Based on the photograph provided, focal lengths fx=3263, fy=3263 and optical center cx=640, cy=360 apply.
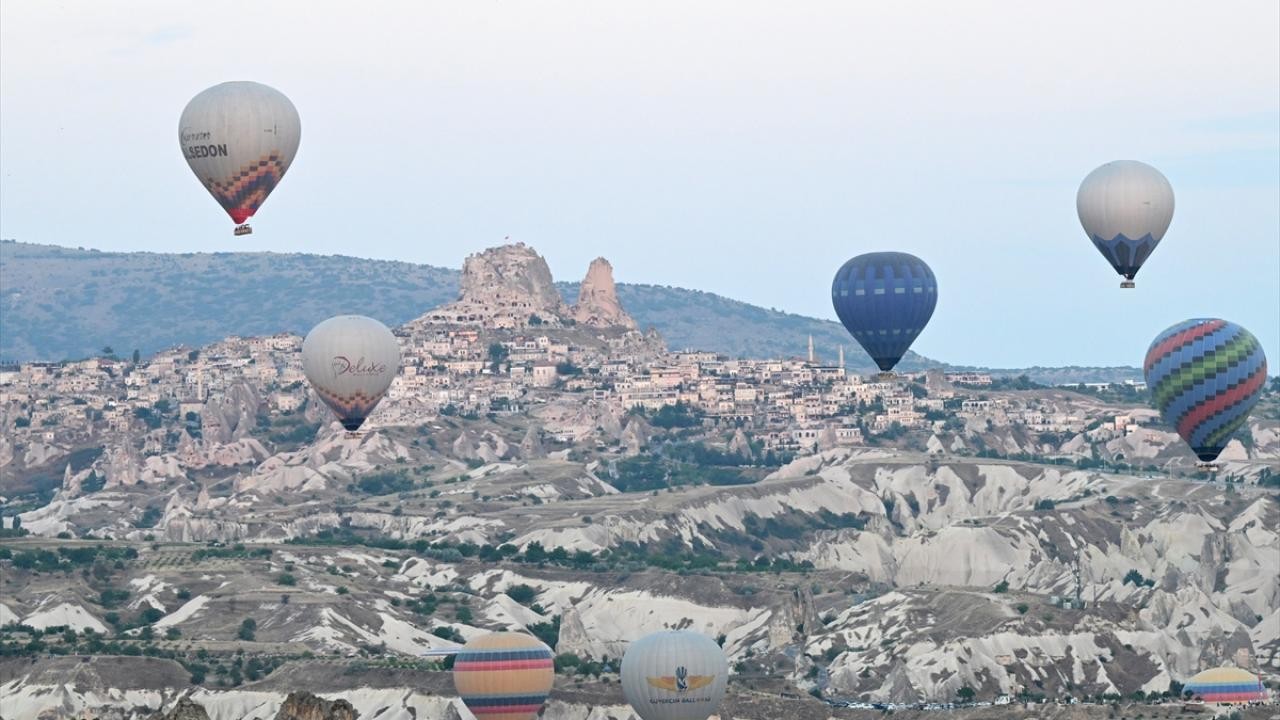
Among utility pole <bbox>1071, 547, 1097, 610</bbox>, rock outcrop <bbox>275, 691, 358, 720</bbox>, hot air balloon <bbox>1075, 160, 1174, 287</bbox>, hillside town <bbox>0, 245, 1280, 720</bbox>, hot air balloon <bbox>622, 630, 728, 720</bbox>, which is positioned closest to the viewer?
rock outcrop <bbox>275, 691, 358, 720</bbox>

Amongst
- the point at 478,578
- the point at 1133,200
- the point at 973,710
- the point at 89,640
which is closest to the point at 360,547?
the point at 478,578

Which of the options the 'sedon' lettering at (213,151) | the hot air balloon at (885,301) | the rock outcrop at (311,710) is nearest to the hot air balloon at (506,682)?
the hot air balloon at (885,301)

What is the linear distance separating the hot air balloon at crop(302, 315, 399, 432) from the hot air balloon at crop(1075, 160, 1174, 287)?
2289 centimetres

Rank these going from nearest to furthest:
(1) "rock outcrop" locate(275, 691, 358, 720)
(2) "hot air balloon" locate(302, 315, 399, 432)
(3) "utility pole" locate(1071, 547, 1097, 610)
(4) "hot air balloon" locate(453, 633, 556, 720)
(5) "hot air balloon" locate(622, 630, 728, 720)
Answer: (1) "rock outcrop" locate(275, 691, 358, 720)
(5) "hot air balloon" locate(622, 630, 728, 720)
(2) "hot air balloon" locate(302, 315, 399, 432)
(4) "hot air balloon" locate(453, 633, 556, 720)
(3) "utility pole" locate(1071, 547, 1097, 610)

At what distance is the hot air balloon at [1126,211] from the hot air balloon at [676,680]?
1759 centimetres

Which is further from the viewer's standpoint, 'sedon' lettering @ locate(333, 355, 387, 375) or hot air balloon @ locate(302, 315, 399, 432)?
'sedon' lettering @ locate(333, 355, 387, 375)

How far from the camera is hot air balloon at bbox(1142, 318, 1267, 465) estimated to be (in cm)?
8838

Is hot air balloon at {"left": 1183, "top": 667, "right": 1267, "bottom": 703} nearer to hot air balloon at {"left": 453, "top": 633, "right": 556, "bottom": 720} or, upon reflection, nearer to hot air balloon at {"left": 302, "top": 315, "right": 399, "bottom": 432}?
hot air balloon at {"left": 453, "top": 633, "right": 556, "bottom": 720}

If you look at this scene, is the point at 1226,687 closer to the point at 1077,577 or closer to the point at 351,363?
the point at 351,363

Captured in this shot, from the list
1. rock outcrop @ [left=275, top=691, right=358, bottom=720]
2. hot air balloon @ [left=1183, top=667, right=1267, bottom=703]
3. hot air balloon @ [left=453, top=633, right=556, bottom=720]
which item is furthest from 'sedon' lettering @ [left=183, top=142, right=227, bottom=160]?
hot air balloon @ [left=1183, top=667, right=1267, bottom=703]

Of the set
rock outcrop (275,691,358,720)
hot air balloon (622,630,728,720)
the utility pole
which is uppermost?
rock outcrop (275,691,358,720)

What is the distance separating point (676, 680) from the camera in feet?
315

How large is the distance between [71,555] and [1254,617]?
5597 cm

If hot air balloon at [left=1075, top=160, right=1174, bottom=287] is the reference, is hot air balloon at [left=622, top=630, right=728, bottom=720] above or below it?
below
